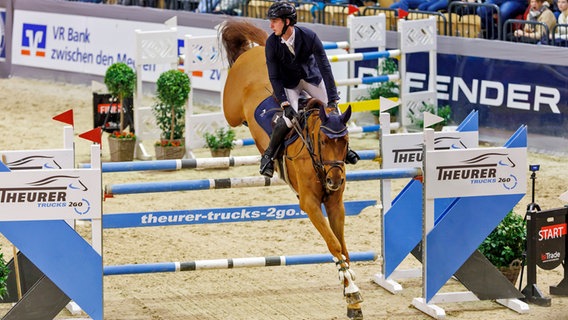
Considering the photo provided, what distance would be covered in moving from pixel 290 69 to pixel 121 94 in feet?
19.1

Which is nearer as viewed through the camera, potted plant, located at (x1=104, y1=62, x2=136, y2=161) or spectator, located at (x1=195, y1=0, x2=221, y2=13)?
potted plant, located at (x1=104, y1=62, x2=136, y2=161)

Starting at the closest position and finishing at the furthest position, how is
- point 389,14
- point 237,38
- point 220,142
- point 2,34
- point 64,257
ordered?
1. point 64,257
2. point 237,38
3. point 220,142
4. point 389,14
5. point 2,34

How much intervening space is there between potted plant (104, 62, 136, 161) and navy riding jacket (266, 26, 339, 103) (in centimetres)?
560

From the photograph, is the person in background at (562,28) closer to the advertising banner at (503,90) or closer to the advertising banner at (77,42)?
the advertising banner at (503,90)

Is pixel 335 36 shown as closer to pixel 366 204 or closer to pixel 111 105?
pixel 111 105

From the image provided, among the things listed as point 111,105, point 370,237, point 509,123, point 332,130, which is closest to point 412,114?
point 509,123

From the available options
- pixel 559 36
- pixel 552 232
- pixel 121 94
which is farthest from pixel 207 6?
pixel 552 232

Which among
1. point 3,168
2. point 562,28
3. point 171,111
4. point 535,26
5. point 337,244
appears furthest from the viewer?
point 535,26

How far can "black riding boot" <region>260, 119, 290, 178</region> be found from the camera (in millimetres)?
7781

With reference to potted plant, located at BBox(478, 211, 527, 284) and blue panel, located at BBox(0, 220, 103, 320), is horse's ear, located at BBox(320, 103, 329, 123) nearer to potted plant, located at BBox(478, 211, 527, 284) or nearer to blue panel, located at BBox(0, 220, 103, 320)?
blue panel, located at BBox(0, 220, 103, 320)

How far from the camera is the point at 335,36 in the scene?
1588 centimetres

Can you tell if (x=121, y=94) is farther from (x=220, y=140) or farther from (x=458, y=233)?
(x=458, y=233)

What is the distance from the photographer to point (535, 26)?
45.9ft

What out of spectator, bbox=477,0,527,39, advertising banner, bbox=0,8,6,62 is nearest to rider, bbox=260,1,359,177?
spectator, bbox=477,0,527,39
